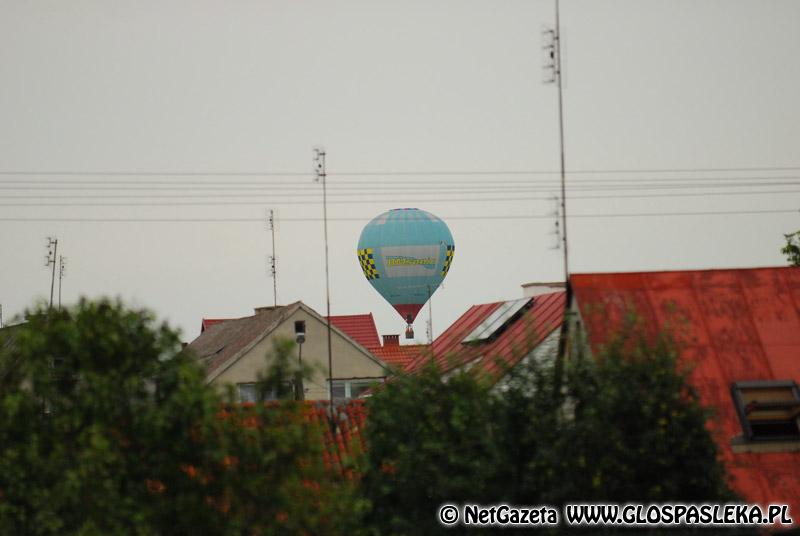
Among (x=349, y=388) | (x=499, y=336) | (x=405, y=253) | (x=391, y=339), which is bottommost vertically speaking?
(x=349, y=388)

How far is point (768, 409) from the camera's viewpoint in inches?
915

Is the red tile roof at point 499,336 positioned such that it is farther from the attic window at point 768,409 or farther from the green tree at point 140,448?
the green tree at point 140,448

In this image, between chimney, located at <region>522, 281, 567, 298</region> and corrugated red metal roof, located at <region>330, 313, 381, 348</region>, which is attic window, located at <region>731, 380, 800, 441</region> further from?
corrugated red metal roof, located at <region>330, 313, 381, 348</region>

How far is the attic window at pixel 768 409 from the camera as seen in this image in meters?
23.0

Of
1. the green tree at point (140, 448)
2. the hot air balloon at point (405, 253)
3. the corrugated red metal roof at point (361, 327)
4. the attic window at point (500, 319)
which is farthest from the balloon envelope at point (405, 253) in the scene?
the green tree at point (140, 448)

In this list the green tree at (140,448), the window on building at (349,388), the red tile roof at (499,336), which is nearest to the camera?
the green tree at (140,448)

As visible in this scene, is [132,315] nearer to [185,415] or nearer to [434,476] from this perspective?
[185,415]

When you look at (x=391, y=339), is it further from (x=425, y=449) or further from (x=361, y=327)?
(x=425, y=449)

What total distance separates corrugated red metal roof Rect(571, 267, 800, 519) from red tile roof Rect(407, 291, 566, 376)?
1.85m

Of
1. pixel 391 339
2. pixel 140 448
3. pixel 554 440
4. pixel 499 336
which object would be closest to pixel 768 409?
pixel 554 440

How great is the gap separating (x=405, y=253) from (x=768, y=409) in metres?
56.2

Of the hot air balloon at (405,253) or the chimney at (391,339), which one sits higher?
the hot air balloon at (405,253)

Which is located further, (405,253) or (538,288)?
(405,253)

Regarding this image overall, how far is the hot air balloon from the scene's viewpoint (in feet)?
260
